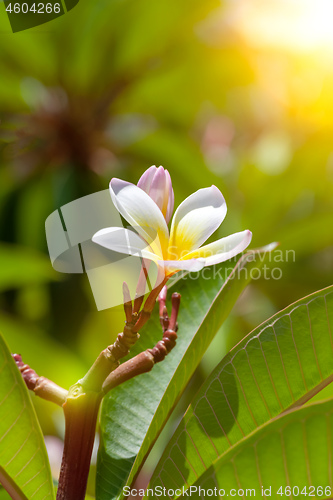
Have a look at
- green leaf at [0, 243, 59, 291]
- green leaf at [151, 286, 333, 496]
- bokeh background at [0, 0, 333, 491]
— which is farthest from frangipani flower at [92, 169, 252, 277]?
bokeh background at [0, 0, 333, 491]

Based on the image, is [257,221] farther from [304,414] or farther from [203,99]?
[304,414]

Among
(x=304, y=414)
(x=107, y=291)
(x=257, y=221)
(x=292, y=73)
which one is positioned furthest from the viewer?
(x=292, y=73)

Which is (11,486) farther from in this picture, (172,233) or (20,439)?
(172,233)

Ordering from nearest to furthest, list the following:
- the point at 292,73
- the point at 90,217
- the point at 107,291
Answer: the point at 90,217, the point at 107,291, the point at 292,73

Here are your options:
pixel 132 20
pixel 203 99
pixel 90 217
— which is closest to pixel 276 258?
pixel 203 99

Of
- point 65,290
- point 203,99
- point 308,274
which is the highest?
point 203,99

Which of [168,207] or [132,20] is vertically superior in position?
[132,20]

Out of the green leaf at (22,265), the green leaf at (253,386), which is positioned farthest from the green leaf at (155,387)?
the green leaf at (22,265)
